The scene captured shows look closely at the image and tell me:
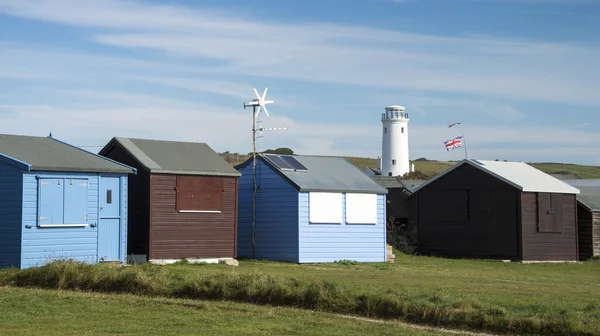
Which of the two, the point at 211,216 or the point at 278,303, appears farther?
the point at 211,216

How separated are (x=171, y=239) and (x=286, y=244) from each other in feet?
19.0

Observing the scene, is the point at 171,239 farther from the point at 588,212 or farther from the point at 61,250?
the point at 588,212

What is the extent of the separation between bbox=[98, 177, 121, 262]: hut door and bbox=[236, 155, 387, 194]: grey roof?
8.34m

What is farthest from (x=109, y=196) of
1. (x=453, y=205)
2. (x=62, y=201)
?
(x=453, y=205)

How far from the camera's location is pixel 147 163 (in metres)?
33.5

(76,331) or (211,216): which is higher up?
(211,216)

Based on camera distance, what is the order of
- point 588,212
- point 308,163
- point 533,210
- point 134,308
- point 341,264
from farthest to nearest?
point 588,212 < point 533,210 < point 308,163 < point 341,264 < point 134,308

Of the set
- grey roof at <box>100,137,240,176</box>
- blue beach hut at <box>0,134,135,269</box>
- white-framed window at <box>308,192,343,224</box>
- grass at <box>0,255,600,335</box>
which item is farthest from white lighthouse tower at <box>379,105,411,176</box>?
blue beach hut at <box>0,134,135,269</box>

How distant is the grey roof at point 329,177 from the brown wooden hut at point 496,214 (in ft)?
21.0

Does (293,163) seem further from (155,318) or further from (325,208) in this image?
(155,318)

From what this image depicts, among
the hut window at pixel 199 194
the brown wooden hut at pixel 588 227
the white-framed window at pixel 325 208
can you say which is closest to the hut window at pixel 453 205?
the brown wooden hut at pixel 588 227

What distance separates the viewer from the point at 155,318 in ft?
61.6

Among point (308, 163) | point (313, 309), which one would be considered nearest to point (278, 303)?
point (313, 309)

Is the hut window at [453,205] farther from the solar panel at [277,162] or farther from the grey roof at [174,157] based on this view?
the grey roof at [174,157]
